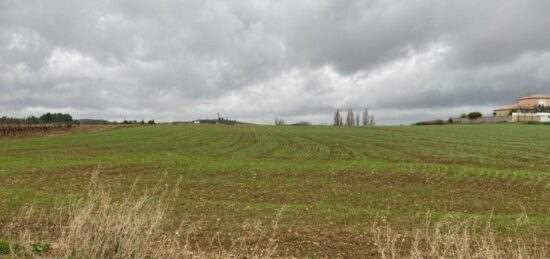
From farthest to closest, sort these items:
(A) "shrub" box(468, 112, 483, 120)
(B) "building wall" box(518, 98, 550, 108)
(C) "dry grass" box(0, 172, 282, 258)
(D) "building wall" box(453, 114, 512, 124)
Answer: (B) "building wall" box(518, 98, 550, 108) < (A) "shrub" box(468, 112, 483, 120) < (D) "building wall" box(453, 114, 512, 124) < (C) "dry grass" box(0, 172, 282, 258)

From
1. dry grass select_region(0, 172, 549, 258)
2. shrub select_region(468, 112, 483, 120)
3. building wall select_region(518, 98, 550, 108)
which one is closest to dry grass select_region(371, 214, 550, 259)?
dry grass select_region(0, 172, 549, 258)

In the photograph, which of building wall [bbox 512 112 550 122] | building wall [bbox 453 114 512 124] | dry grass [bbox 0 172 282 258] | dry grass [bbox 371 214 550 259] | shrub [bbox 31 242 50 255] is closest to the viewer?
dry grass [bbox 0 172 282 258]

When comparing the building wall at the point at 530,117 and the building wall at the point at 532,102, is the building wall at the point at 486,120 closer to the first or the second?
the building wall at the point at 530,117

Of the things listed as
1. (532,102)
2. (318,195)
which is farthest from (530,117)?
(318,195)

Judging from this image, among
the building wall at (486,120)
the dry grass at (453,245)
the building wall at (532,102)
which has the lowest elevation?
the dry grass at (453,245)

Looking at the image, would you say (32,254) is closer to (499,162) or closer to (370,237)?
(370,237)

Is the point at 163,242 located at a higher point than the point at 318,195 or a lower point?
higher

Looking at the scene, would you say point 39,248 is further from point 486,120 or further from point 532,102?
point 532,102

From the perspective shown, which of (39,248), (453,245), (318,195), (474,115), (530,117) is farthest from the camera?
(474,115)

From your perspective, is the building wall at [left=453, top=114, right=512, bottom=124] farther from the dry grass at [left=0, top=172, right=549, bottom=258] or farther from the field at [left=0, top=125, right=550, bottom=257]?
the dry grass at [left=0, top=172, right=549, bottom=258]

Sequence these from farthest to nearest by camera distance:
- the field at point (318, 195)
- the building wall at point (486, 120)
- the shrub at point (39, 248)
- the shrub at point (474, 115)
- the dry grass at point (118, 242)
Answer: the shrub at point (474, 115) → the building wall at point (486, 120) → the field at point (318, 195) → the shrub at point (39, 248) → the dry grass at point (118, 242)

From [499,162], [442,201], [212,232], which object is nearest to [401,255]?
[212,232]

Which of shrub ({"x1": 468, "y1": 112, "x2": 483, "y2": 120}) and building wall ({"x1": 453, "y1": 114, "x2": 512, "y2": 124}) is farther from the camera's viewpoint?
shrub ({"x1": 468, "y1": 112, "x2": 483, "y2": 120})

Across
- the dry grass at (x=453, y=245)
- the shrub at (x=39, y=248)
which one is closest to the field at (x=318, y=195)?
the dry grass at (x=453, y=245)
